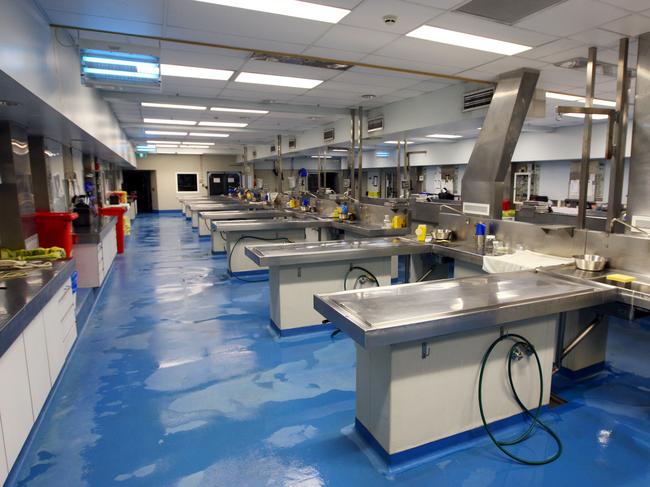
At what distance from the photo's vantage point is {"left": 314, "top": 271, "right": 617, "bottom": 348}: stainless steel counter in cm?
184

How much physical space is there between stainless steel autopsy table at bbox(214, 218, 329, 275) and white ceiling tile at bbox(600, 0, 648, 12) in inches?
163

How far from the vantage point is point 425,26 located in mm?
3141

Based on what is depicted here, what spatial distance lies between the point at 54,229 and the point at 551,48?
16.0ft

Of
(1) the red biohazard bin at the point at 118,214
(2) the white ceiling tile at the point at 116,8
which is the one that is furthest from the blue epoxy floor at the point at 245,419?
(1) the red biohazard bin at the point at 118,214

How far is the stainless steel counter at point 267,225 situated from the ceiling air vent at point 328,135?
2.73m

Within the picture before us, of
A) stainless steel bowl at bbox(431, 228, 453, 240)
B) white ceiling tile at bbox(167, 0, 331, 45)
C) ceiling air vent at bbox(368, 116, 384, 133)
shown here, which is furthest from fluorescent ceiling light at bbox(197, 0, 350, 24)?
ceiling air vent at bbox(368, 116, 384, 133)

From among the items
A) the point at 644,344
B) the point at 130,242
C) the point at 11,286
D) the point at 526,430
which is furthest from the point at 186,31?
the point at 130,242

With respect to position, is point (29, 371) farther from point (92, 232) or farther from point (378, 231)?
point (378, 231)

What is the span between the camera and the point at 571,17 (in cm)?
290

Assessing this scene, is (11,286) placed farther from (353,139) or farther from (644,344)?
(353,139)

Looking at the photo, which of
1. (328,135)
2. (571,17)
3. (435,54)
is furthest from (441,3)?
(328,135)

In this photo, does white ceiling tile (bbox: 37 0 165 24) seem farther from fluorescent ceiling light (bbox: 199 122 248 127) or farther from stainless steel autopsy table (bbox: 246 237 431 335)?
fluorescent ceiling light (bbox: 199 122 248 127)

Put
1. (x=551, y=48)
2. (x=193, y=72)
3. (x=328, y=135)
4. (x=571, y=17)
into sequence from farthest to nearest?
1. (x=328, y=135)
2. (x=193, y=72)
3. (x=551, y=48)
4. (x=571, y=17)

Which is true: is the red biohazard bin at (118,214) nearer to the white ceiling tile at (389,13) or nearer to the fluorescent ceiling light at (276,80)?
the fluorescent ceiling light at (276,80)
